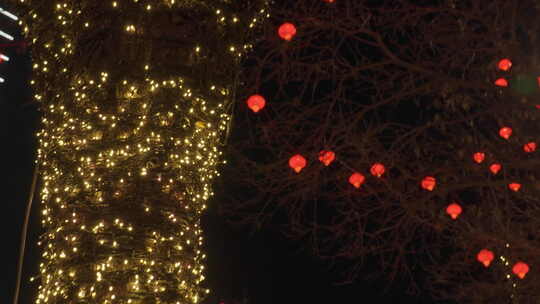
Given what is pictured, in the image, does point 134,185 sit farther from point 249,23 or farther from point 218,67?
point 249,23

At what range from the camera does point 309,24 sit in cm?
617

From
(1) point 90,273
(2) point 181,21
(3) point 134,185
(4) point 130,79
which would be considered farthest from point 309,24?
(1) point 90,273

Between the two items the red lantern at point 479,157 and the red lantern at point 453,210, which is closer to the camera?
the red lantern at point 479,157

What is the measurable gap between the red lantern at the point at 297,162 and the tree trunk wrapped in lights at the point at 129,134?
1.37 meters

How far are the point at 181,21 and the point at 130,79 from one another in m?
0.57

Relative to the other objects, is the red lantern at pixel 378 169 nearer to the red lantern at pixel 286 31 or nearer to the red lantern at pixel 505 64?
the red lantern at pixel 505 64

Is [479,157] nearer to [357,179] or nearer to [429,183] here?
[429,183]

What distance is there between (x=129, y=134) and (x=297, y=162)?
6.89 ft

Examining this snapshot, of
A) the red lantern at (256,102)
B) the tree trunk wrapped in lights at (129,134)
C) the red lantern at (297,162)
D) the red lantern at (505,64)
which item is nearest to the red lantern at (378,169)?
the red lantern at (297,162)

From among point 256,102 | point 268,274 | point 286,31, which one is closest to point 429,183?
point 256,102

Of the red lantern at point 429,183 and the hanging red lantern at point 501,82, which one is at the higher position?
the hanging red lantern at point 501,82

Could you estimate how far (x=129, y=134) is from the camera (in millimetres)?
4500

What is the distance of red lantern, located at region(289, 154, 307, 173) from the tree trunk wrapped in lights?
1.37 meters

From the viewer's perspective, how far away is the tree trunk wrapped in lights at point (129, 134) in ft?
14.1
